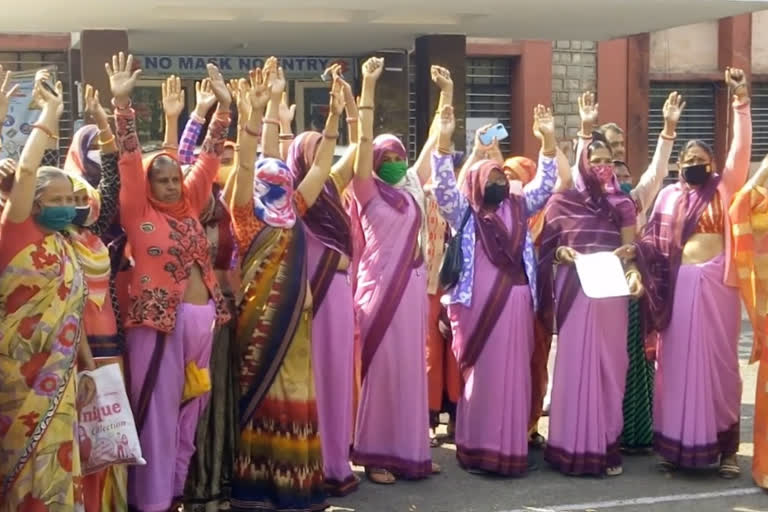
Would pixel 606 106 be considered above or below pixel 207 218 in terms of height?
above

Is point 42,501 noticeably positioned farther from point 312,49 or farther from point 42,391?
point 312,49

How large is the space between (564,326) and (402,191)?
1.11m

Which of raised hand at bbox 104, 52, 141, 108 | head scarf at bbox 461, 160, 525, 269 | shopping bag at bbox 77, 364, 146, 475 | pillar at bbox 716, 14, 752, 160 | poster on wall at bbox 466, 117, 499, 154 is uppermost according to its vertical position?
pillar at bbox 716, 14, 752, 160

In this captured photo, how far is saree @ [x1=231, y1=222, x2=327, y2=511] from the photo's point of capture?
195 inches

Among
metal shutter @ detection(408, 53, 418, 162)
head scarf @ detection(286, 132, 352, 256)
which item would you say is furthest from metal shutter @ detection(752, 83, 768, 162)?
head scarf @ detection(286, 132, 352, 256)

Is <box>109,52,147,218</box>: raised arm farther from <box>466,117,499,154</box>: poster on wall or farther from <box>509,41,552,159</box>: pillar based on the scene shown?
<box>509,41,552,159</box>: pillar

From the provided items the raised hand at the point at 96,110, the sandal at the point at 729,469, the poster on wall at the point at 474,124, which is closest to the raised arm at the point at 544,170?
the sandal at the point at 729,469

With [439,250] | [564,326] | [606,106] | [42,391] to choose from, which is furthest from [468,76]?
[42,391]

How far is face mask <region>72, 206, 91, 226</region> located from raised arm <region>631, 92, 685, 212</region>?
3.23m

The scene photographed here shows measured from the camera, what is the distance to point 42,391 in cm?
407

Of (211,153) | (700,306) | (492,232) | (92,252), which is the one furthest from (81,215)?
(700,306)

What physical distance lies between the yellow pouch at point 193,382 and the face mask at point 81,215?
773 millimetres

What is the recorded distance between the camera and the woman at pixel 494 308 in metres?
5.71

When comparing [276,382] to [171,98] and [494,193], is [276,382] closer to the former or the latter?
[171,98]
